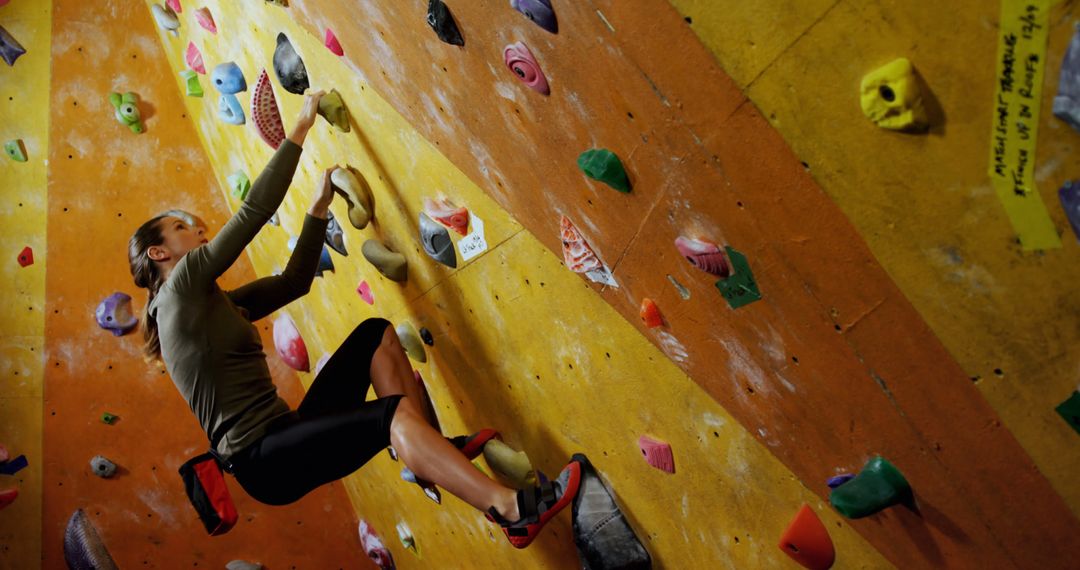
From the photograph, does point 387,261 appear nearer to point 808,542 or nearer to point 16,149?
point 808,542

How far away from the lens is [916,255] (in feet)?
3.57

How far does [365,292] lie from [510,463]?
0.72 meters

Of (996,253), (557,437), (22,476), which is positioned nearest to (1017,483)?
→ (996,253)

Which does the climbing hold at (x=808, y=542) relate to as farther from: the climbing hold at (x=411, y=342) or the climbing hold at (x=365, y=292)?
the climbing hold at (x=365, y=292)

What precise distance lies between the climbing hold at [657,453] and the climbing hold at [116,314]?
197cm

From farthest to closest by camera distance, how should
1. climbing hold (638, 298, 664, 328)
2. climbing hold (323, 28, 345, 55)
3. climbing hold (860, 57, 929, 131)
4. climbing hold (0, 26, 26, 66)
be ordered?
climbing hold (0, 26, 26, 66), climbing hold (323, 28, 345, 55), climbing hold (638, 298, 664, 328), climbing hold (860, 57, 929, 131)

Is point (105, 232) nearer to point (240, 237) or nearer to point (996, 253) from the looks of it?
point (240, 237)

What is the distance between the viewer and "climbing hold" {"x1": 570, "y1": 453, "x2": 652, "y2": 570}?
73.0 inches

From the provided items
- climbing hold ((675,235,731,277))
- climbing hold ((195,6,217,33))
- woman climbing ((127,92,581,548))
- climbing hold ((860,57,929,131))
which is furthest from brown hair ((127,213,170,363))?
climbing hold ((860,57,929,131))

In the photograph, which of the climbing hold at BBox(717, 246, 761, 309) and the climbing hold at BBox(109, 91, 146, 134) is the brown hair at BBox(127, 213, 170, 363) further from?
the climbing hold at BBox(717, 246, 761, 309)

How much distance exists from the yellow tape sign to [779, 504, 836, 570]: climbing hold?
603 mm

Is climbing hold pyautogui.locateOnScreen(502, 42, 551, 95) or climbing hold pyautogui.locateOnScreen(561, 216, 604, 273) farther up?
climbing hold pyautogui.locateOnScreen(502, 42, 551, 95)

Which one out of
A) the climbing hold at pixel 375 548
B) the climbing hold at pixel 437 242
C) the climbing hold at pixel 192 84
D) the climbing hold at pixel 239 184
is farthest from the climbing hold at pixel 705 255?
the climbing hold at pixel 375 548

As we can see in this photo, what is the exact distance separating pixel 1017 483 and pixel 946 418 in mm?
107
